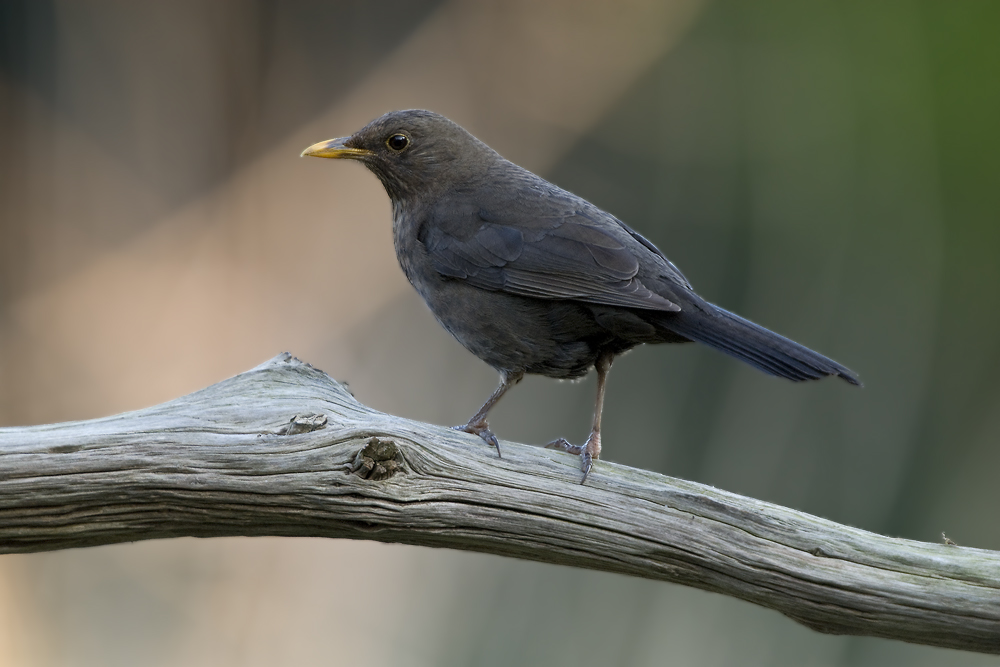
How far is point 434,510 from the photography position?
2.59 metres

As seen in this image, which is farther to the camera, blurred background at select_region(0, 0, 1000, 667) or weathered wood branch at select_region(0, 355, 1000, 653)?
blurred background at select_region(0, 0, 1000, 667)

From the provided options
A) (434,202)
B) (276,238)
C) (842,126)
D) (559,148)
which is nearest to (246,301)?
(276,238)

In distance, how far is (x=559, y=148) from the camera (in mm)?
5770

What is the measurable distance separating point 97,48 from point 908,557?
5.12m

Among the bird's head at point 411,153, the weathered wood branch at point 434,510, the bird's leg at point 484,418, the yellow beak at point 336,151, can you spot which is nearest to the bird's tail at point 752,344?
the weathered wood branch at point 434,510

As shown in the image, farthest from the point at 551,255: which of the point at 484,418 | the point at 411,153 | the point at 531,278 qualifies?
the point at 411,153

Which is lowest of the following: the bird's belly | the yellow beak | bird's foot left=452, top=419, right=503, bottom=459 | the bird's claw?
bird's foot left=452, top=419, right=503, bottom=459

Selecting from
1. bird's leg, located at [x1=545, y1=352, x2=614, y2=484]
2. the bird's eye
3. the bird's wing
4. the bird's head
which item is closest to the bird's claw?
bird's leg, located at [x1=545, y1=352, x2=614, y2=484]

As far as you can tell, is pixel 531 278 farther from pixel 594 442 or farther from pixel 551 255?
pixel 594 442

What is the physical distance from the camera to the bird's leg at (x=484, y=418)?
3020mm

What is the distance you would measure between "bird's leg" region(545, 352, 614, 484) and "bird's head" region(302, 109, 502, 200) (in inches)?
44.1

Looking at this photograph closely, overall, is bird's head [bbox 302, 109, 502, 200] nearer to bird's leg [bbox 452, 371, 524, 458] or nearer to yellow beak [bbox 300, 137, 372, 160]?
yellow beak [bbox 300, 137, 372, 160]

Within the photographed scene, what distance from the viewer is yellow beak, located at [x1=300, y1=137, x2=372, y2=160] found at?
3941 mm

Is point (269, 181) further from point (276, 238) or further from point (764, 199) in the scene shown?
point (764, 199)
